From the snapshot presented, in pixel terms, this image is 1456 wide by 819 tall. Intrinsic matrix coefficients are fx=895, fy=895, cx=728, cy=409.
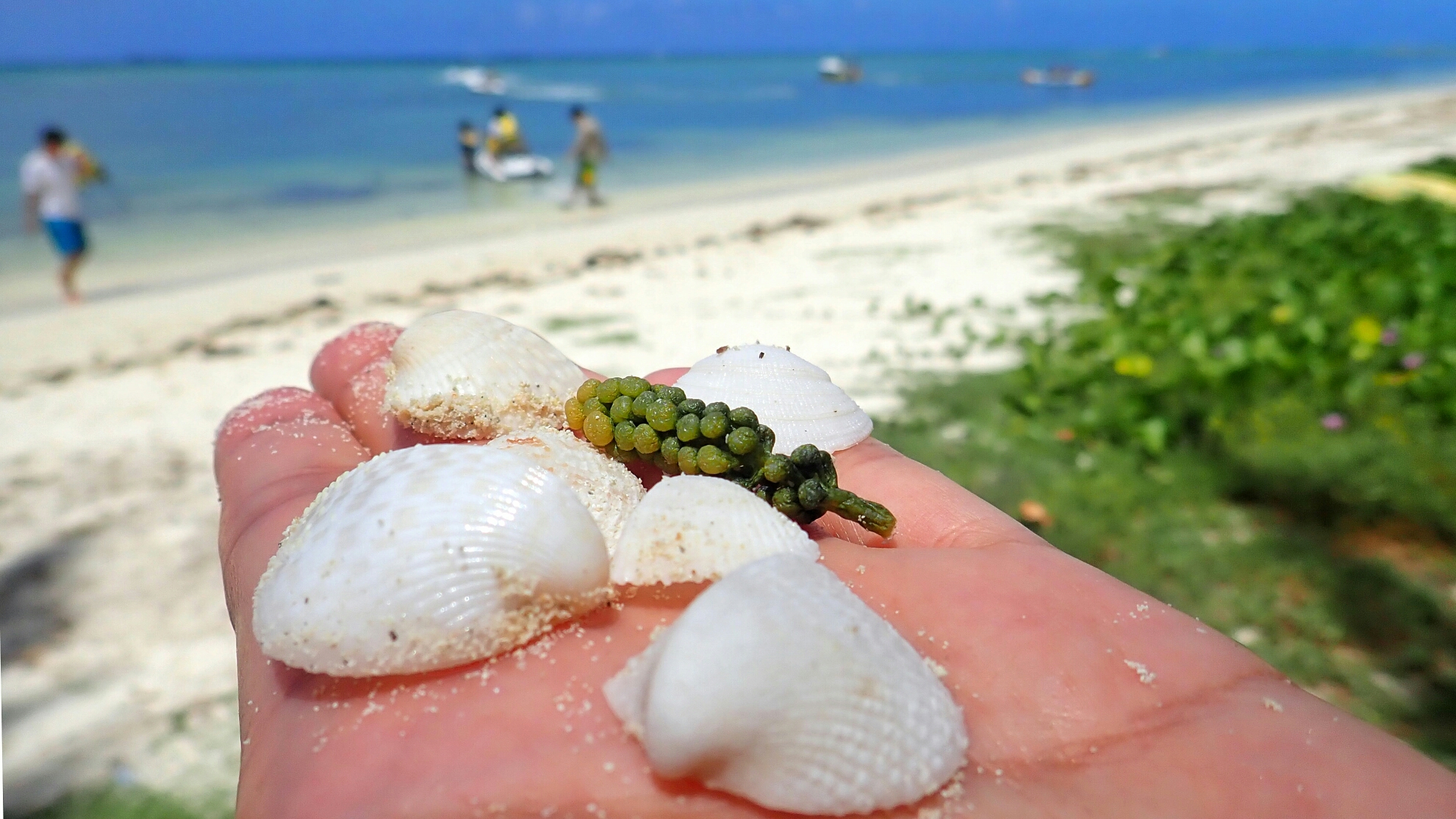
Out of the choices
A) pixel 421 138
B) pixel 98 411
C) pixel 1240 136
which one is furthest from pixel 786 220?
pixel 421 138

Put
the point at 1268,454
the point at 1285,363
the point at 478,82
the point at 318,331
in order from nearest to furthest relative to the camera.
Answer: the point at 1268,454, the point at 1285,363, the point at 318,331, the point at 478,82

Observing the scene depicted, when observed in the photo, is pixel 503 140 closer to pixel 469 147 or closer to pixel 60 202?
pixel 469 147

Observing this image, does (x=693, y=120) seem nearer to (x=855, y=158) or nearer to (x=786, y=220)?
(x=855, y=158)

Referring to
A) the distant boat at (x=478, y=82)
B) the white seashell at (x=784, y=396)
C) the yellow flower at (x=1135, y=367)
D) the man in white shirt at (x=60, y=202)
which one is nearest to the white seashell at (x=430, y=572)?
the white seashell at (x=784, y=396)

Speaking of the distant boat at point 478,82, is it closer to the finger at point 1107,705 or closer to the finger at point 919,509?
the finger at point 919,509

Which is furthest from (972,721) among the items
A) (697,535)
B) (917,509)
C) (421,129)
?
(421,129)

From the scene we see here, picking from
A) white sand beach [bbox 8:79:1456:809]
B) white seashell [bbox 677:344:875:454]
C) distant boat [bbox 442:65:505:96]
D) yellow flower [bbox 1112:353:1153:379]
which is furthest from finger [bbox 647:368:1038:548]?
distant boat [bbox 442:65:505:96]
